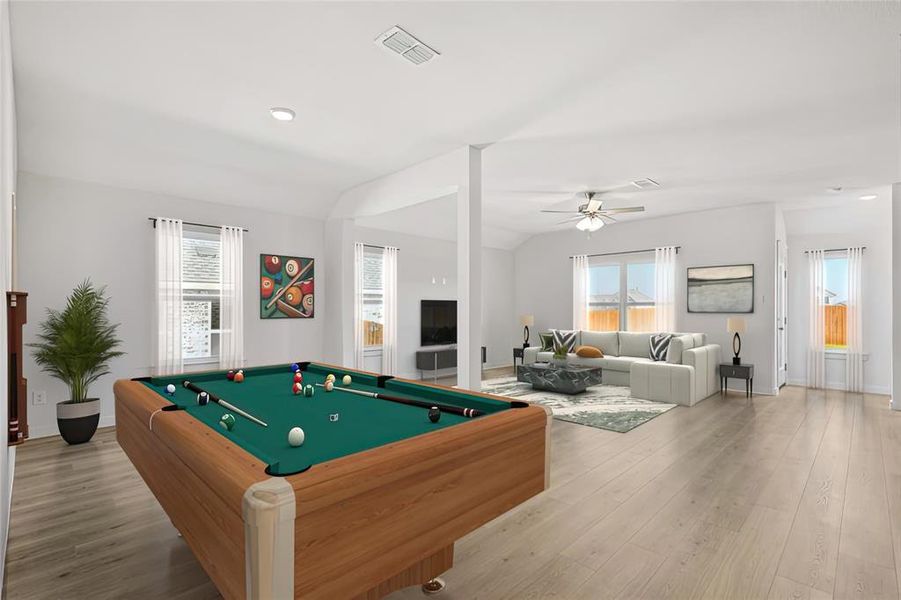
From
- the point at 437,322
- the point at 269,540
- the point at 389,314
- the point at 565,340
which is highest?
the point at 389,314

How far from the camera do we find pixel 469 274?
4016 mm

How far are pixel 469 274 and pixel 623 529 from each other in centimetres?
231

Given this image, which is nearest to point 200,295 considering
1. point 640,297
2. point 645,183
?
point 645,183

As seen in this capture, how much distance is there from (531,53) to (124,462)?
4316 millimetres

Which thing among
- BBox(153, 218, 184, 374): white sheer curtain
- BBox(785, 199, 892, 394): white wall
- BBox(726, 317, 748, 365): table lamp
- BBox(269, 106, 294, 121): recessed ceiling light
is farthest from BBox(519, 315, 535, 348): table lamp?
BBox(269, 106, 294, 121): recessed ceiling light

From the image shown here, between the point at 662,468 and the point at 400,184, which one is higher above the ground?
the point at 400,184

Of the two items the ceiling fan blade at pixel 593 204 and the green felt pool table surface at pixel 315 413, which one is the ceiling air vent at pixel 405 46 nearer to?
the green felt pool table surface at pixel 315 413

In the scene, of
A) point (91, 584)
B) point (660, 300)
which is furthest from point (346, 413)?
point (660, 300)

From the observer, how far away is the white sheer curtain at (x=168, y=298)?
188 inches

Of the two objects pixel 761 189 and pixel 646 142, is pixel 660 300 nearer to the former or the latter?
pixel 761 189

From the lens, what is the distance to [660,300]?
743cm

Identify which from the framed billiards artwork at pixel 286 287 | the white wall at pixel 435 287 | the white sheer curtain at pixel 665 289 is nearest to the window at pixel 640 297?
the white sheer curtain at pixel 665 289

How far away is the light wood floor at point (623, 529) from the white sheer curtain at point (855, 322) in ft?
9.96

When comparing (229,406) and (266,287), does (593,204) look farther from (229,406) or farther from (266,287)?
(229,406)
